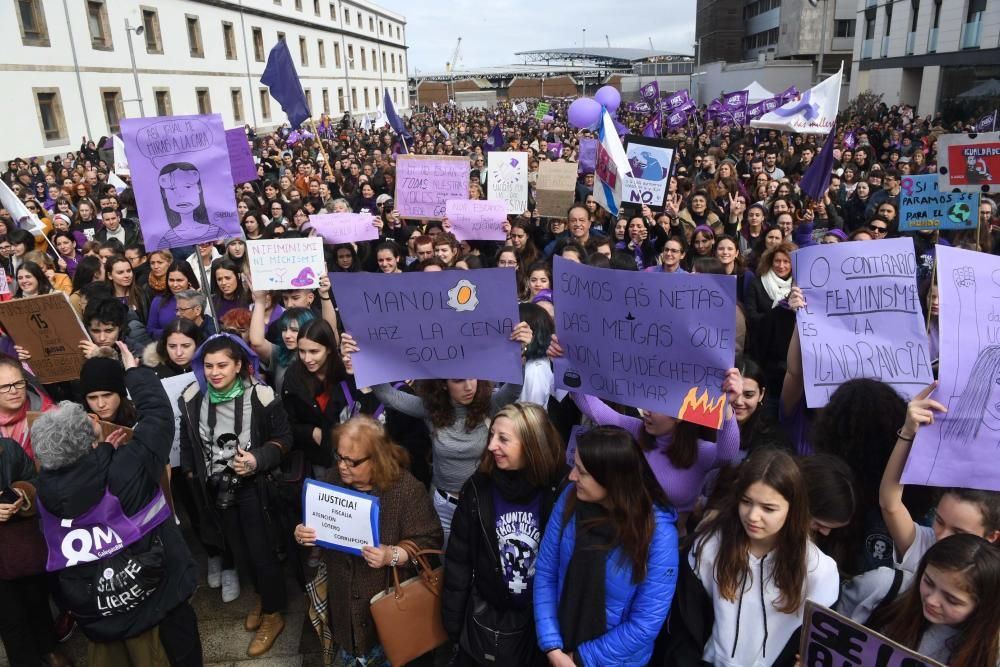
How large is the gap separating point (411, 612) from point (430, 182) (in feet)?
17.8

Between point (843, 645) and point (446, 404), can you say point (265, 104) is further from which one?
point (843, 645)

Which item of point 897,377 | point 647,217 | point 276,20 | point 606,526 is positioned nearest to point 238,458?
point 606,526

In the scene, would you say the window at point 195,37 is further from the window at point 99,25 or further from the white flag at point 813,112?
the white flag at point 813,112

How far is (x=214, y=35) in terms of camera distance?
3550 centimetres

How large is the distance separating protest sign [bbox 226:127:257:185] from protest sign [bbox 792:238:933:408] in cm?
789

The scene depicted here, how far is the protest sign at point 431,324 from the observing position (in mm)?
3086

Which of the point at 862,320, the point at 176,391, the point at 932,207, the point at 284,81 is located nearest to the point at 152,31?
the point at 284,81

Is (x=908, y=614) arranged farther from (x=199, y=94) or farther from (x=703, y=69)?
(x=703, y=69)

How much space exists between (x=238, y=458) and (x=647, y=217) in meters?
5.16

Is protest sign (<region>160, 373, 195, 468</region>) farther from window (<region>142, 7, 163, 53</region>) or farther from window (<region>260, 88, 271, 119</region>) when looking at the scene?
window (<region>260, 88, 271, 119</region>)

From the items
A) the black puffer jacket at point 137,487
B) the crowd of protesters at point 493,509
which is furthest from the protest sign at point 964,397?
the black puffer jacket at point 137,487

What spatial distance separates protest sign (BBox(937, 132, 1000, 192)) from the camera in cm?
537

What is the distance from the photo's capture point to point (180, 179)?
4.69 metres

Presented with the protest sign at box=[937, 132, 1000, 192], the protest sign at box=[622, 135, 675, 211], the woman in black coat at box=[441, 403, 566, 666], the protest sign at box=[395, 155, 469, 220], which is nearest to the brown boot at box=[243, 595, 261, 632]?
the woman in black coat at box=[441, 403, 566, 666]
